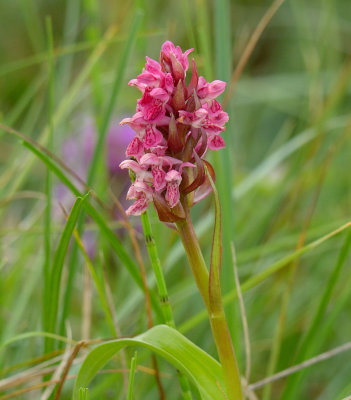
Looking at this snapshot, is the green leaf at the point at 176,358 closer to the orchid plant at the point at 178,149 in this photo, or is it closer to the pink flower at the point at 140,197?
the orchid plant at the point at 178,149

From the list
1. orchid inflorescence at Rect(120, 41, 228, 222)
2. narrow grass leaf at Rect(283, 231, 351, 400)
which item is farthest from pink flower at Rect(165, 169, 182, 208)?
narrow grass leaf at Rect(283, 231, 351, 400)

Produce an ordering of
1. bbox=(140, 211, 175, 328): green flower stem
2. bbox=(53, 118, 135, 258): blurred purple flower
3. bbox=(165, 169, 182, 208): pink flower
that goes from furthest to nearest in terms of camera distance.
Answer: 1. bbox=(53, 118, 135, 258): blurred purple flower
2. bbox=(140, 211, 175, 328): green flower stem
3. bbox=(165, 169, 182, 208): pink flower

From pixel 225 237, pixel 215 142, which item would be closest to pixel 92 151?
pixel 225 237

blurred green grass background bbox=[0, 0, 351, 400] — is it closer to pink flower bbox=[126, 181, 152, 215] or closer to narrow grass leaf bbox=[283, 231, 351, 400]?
narrow grass leaf bbox=[283, 231, 351, 400]

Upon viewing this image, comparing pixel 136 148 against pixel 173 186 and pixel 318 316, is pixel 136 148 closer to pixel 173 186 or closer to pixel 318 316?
pixel 173 186

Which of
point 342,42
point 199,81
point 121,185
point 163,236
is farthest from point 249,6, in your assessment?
point 199,81

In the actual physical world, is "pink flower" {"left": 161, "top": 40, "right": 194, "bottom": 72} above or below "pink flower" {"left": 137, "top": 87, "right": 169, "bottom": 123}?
above

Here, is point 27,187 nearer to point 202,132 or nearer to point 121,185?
point 121,185
